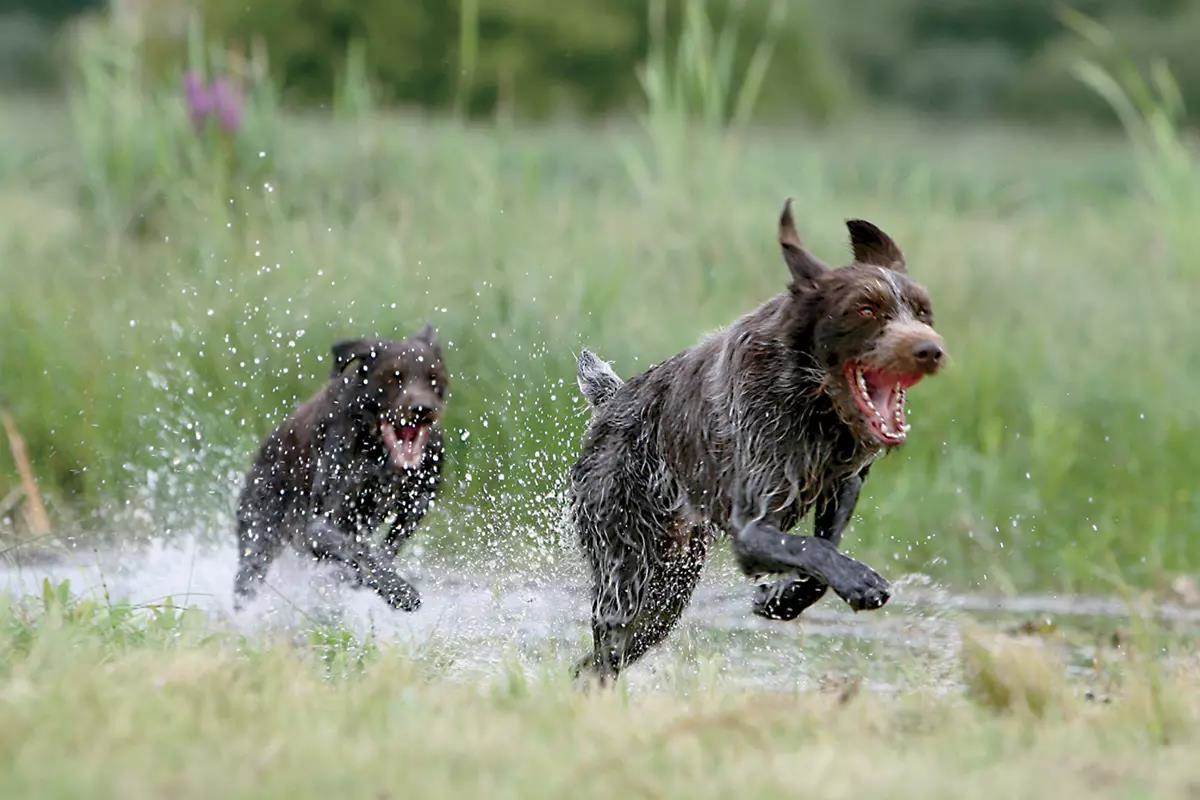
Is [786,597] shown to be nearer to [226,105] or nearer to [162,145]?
[162,145]

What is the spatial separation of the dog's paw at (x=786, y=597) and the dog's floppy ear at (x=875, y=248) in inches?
39.5

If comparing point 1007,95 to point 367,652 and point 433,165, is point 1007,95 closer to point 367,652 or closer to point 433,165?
point 433,165

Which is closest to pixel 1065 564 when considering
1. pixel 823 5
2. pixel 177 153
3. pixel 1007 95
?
pixel 177 153

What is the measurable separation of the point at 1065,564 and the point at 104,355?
4.65 metres

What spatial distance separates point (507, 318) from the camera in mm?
9203

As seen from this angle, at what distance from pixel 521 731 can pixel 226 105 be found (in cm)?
700

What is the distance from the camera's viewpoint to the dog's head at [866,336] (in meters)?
5.40

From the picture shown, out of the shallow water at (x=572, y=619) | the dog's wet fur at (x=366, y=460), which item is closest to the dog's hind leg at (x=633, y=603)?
the shallow water at (x=572, y=619)

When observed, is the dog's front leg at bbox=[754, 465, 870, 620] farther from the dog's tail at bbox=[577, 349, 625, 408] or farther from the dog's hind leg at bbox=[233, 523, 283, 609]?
the dog's hind leg at bbox=[233, 523, 283, 609]

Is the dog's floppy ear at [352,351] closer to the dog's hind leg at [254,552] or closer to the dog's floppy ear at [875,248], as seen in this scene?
the dog's hind leg at [254,552]

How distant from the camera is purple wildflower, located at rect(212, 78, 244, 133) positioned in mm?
10727

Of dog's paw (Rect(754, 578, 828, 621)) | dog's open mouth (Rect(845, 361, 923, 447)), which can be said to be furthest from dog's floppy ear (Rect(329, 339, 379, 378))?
dog's open mouth (Rect(845, 361, 923, 447))

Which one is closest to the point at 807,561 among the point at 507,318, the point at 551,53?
the point at 507,318

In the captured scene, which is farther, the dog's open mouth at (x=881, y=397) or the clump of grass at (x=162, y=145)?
the clump of grass at (x=162, y=145)
